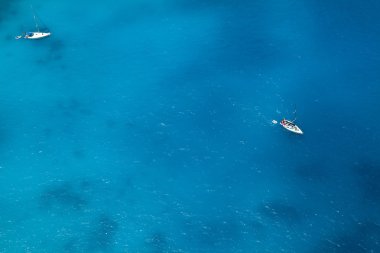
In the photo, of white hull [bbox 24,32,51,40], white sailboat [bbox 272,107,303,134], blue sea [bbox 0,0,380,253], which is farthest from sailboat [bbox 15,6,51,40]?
white sailboat [bbox 272,107,303,134]

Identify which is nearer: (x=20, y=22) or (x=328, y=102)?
(x=328, y=102)

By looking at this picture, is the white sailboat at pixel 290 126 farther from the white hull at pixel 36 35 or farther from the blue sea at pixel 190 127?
the white hull at pixel 36 35

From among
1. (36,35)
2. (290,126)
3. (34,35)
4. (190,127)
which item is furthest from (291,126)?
(34,35)

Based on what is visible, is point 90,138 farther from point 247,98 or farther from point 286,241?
point 286,241

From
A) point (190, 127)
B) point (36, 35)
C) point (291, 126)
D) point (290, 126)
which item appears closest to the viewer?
point (291, 126)

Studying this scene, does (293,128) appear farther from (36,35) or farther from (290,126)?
(36,35)

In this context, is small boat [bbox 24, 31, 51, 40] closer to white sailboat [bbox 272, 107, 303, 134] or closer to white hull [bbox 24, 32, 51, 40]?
white hull [bbox 24, 32, 51, 40]

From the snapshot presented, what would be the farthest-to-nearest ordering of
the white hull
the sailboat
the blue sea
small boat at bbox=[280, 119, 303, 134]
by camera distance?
the sailboat
the white hull
small boat at bbox=[280, 119, 303, 134]
the blue sea

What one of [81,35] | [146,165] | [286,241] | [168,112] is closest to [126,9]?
[81,35]
